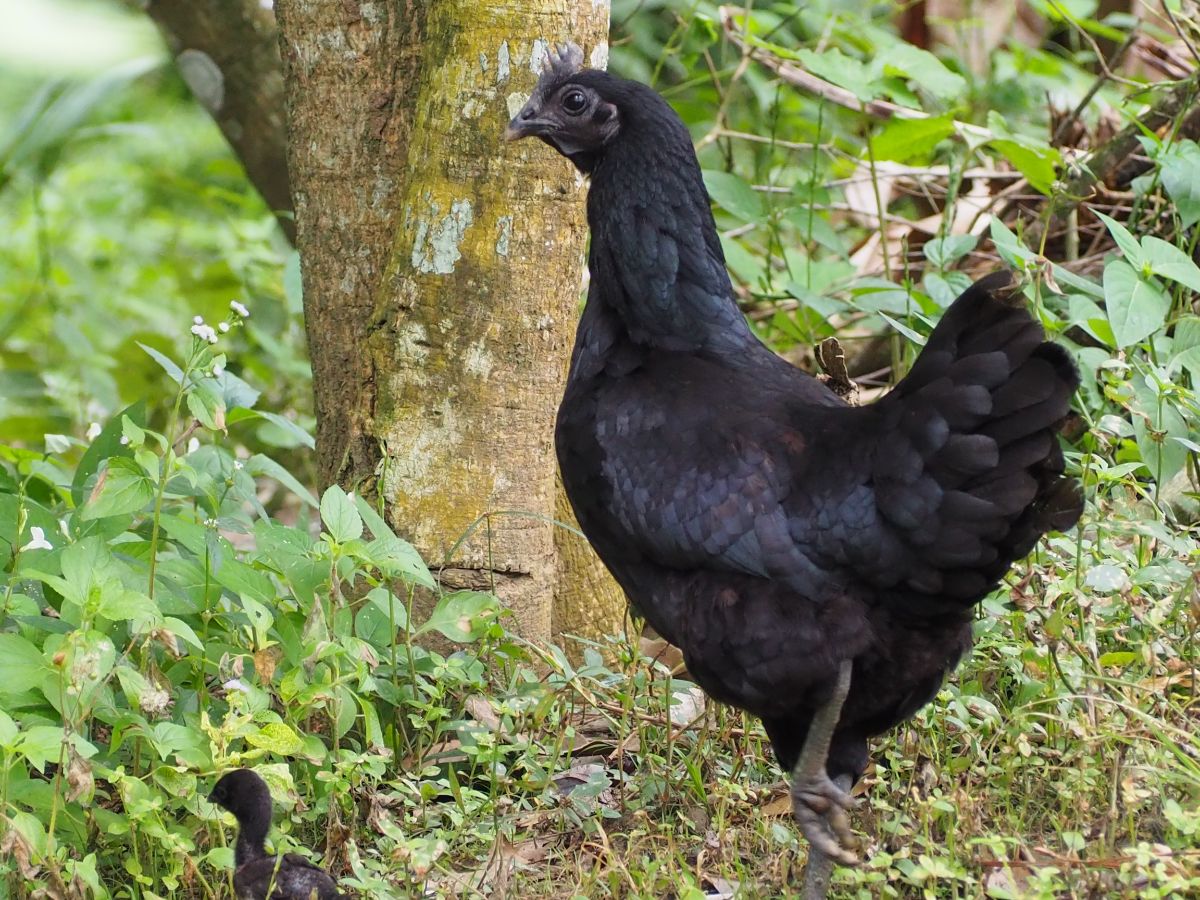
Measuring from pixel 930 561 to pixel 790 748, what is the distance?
69 cm

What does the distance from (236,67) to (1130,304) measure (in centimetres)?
431

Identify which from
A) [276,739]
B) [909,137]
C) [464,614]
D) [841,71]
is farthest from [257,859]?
[909,137]

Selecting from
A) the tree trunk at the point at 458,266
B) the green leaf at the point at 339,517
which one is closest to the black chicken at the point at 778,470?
the tree trunk at the point at 458,266

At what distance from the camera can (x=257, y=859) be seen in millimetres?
3066

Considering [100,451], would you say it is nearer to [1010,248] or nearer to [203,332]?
[203,332]

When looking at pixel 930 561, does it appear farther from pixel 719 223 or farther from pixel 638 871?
pixel 719 223

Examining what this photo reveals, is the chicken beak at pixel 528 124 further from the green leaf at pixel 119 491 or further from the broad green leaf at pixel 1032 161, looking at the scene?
the broad green leaf at pixel 1032 161

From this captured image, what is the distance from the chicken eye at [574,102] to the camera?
376cm

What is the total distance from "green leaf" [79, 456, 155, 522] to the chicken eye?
4.94 ft

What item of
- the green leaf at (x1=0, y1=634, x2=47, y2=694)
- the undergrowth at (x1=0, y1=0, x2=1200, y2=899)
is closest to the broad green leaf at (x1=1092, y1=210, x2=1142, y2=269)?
the undergrowth at (x1=0, y1=0, x2=1200, y2=899)

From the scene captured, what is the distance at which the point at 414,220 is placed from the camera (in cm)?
402

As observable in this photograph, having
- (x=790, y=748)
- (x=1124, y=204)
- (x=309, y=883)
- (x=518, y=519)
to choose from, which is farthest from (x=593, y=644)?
(x=1124, y=204)

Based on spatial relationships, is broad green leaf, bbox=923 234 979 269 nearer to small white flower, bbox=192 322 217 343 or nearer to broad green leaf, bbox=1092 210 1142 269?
broad green leaf, bbox=1092 210 1142 269

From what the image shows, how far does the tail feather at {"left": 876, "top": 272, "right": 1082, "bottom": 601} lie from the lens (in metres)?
2.91
